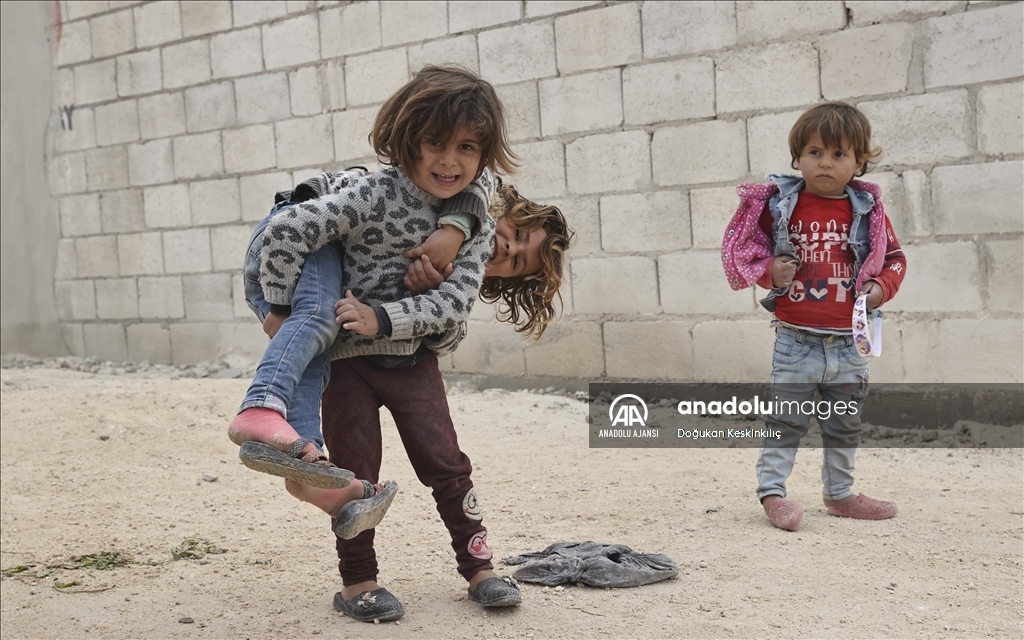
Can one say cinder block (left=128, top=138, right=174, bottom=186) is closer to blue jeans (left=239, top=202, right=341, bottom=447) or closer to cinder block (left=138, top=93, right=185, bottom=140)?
cinder block (left=138, top=93, right=185, bottom=140)

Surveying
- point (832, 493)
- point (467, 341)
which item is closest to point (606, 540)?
point (832, 493)

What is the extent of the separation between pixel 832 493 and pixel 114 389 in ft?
15.0

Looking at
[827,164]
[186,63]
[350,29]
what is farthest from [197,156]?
[827,164]

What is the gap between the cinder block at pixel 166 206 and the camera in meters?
8.14

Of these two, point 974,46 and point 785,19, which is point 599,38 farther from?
point 974,46

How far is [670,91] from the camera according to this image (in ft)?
19.2

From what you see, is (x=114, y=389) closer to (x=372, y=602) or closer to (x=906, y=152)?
(x=372, y=602)

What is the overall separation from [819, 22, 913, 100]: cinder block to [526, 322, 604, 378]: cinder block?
1994 mm

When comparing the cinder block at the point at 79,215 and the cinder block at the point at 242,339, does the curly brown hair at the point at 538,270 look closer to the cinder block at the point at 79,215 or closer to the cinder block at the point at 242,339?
the cinder block at the point at 242,339

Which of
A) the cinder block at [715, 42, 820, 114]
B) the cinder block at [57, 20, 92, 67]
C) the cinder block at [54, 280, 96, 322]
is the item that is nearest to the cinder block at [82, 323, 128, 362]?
the cinder block at [54, 280, 96, 322]

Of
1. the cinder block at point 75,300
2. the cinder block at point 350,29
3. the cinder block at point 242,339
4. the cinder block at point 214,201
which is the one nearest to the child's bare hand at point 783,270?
the cinder block at point 350,29

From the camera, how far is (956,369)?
202 inches

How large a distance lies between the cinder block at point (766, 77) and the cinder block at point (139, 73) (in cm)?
484

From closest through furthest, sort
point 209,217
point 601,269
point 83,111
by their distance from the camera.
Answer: point 601,269
point 209,217
point 83,111
